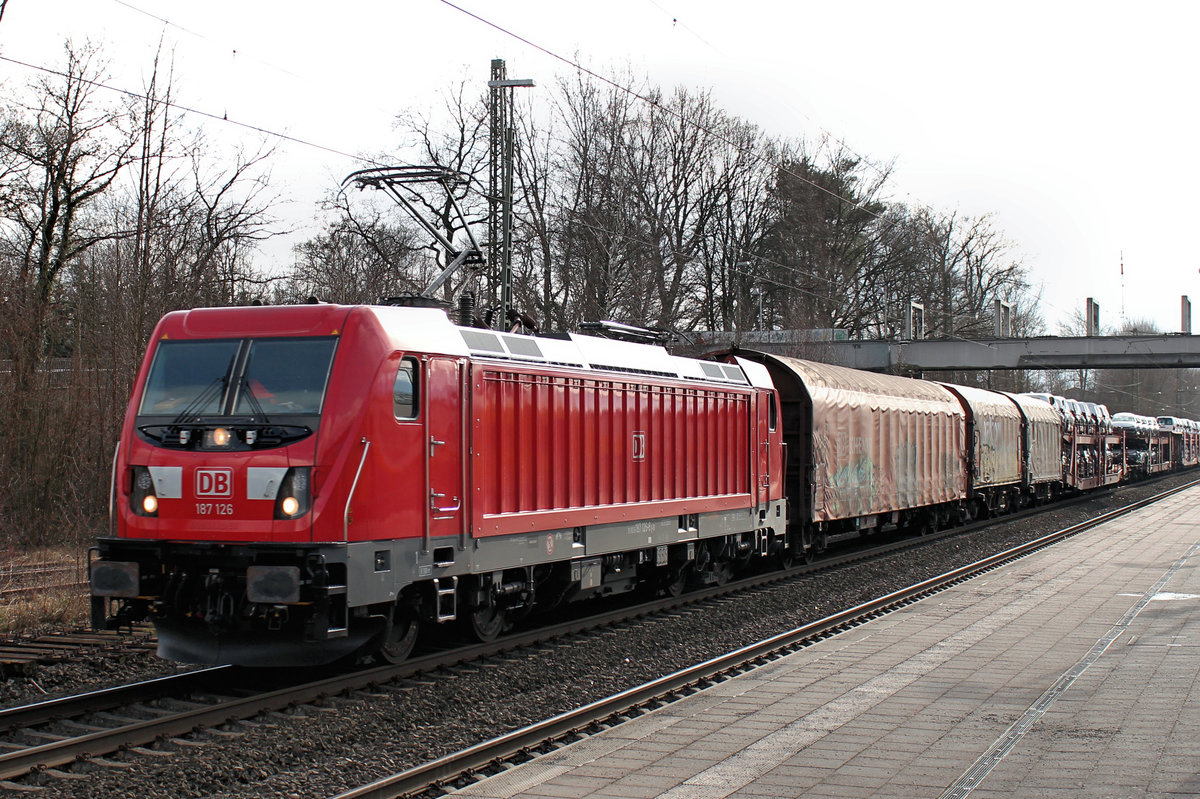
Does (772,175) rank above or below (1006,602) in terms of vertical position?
above

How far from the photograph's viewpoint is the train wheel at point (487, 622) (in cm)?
1127

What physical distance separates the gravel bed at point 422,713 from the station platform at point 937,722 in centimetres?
88

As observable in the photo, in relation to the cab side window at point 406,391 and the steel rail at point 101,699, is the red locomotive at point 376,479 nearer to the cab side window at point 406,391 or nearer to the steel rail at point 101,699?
the cab side window at point 406,391

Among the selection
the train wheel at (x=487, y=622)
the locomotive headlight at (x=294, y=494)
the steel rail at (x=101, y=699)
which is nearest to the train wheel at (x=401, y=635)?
the train wheel at (x=487, y=622)

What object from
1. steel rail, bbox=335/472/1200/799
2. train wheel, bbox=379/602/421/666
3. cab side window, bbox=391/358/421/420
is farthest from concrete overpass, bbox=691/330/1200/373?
cab side window, bbox=391/358/421/420

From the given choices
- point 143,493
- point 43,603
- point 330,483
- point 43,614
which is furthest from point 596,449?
point 43,603

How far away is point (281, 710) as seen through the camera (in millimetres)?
8531

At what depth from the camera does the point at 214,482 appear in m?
9.14

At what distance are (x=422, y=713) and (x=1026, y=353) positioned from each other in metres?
51.7

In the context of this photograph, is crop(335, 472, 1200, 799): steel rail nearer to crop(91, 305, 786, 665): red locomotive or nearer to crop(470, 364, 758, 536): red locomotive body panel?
crop(91, 305, 786, 665): red locomotive

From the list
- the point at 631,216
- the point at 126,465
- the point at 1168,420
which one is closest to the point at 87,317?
the point at 126,465

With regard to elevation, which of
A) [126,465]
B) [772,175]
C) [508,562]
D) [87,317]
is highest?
[772,175]

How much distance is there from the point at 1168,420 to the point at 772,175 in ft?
97.6

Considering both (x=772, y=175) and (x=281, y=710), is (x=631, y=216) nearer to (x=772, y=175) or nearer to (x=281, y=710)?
(x=772, y=175)
